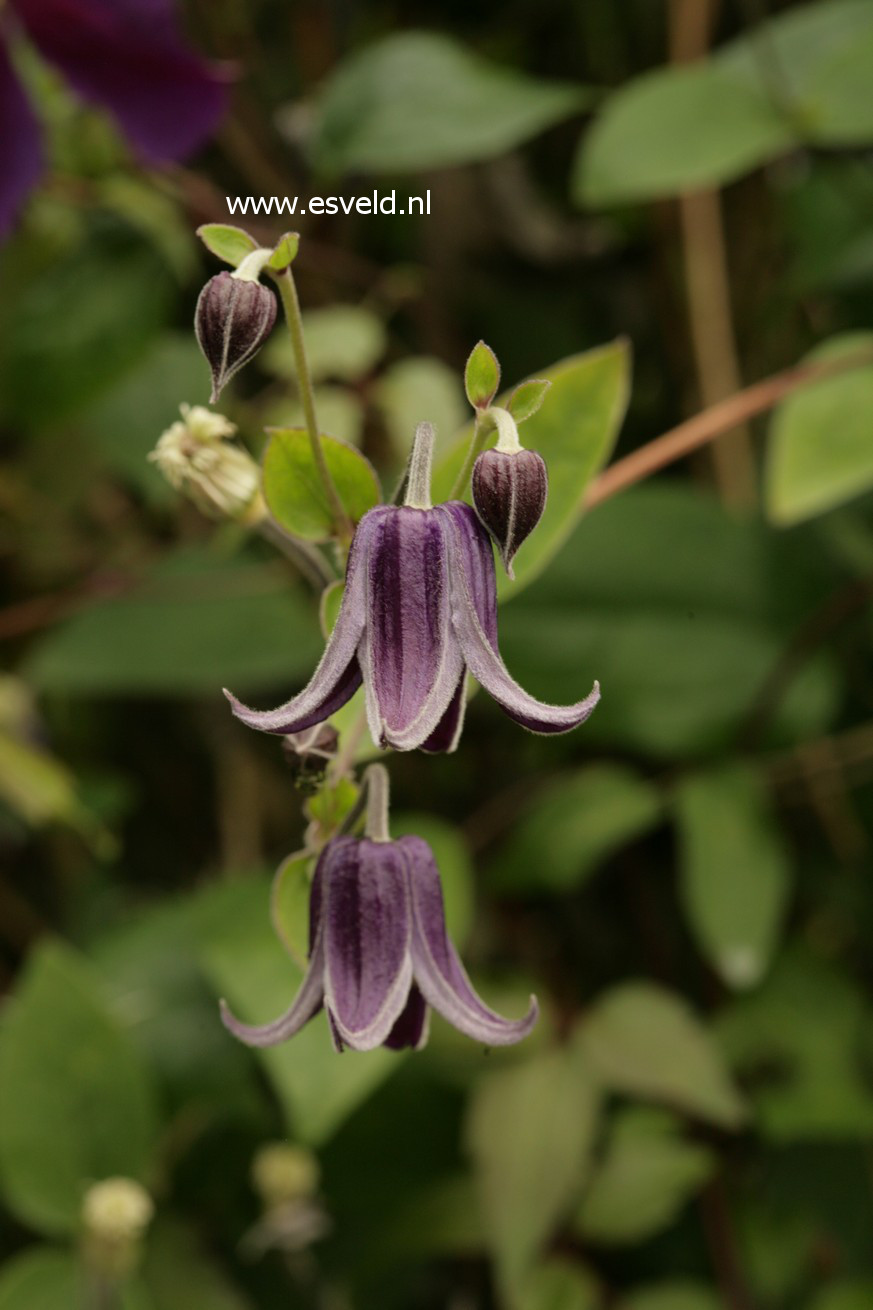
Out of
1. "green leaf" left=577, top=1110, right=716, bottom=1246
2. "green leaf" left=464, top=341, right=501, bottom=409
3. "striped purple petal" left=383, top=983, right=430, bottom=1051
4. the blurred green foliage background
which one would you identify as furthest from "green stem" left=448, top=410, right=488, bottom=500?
"green leaf" left=577, top=1110, right=716, bottom=1246

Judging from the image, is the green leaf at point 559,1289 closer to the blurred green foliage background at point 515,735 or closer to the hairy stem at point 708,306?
the blurred green foliage background at point 515,735

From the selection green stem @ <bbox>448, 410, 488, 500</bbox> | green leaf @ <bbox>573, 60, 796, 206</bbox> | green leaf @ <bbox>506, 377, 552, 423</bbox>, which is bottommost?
green stem @ <bbox>448, 410, 488, 500</bbox>

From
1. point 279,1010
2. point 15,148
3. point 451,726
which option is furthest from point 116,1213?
point 15,148

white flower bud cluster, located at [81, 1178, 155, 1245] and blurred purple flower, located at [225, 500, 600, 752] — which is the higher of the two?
blurred purple flower, located at [225, 500, 600, 752]

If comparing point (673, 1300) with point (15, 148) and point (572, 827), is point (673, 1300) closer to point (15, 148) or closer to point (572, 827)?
point (572, 827)

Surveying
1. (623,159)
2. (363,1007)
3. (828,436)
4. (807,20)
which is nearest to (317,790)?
(363,1007)

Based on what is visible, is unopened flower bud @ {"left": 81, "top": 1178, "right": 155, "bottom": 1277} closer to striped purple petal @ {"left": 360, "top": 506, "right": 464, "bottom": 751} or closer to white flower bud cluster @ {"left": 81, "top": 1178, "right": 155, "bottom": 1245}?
white flower bud cluster @ {"left": 81, "top": 1178, "right": 155, "bottom": 1245}

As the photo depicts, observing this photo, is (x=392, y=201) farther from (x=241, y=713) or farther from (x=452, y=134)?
(x=241, y=713)
